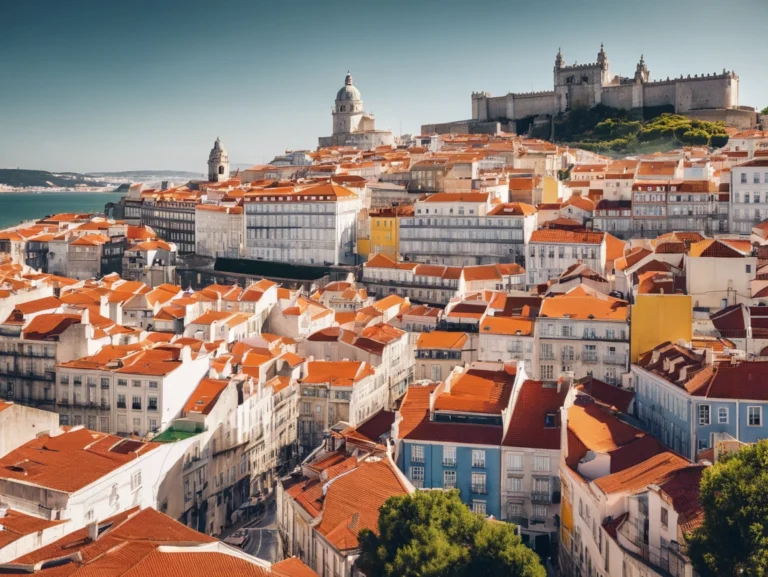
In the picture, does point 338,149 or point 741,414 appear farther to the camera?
point 338,149

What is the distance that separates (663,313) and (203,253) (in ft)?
137

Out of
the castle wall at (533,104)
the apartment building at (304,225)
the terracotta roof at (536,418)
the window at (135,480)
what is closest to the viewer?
the terracotta roof at (536,418)

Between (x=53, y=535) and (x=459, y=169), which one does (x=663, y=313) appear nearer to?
(x=53, y=535)

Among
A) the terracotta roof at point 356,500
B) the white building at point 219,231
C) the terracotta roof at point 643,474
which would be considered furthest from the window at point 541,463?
the white building at point 219,231

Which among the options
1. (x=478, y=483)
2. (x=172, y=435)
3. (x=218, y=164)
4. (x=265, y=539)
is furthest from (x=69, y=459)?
(x=218, y=164)

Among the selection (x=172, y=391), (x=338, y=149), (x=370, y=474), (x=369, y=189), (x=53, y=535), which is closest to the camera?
(x=53, y=535)

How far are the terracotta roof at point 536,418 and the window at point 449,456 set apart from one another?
1218 millimetres

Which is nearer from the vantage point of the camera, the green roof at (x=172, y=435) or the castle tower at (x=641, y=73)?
the green roof at (x=172, y=435)

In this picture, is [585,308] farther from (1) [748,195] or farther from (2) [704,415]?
(1) [748,195]

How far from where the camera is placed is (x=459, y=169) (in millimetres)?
66500

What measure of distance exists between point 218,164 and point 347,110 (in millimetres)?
25333

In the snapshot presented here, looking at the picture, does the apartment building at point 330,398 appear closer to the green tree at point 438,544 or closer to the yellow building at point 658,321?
the yellow building at point 658,321

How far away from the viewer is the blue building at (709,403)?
82.3 feet

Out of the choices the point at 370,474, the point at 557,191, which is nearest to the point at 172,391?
the point at 370,474
